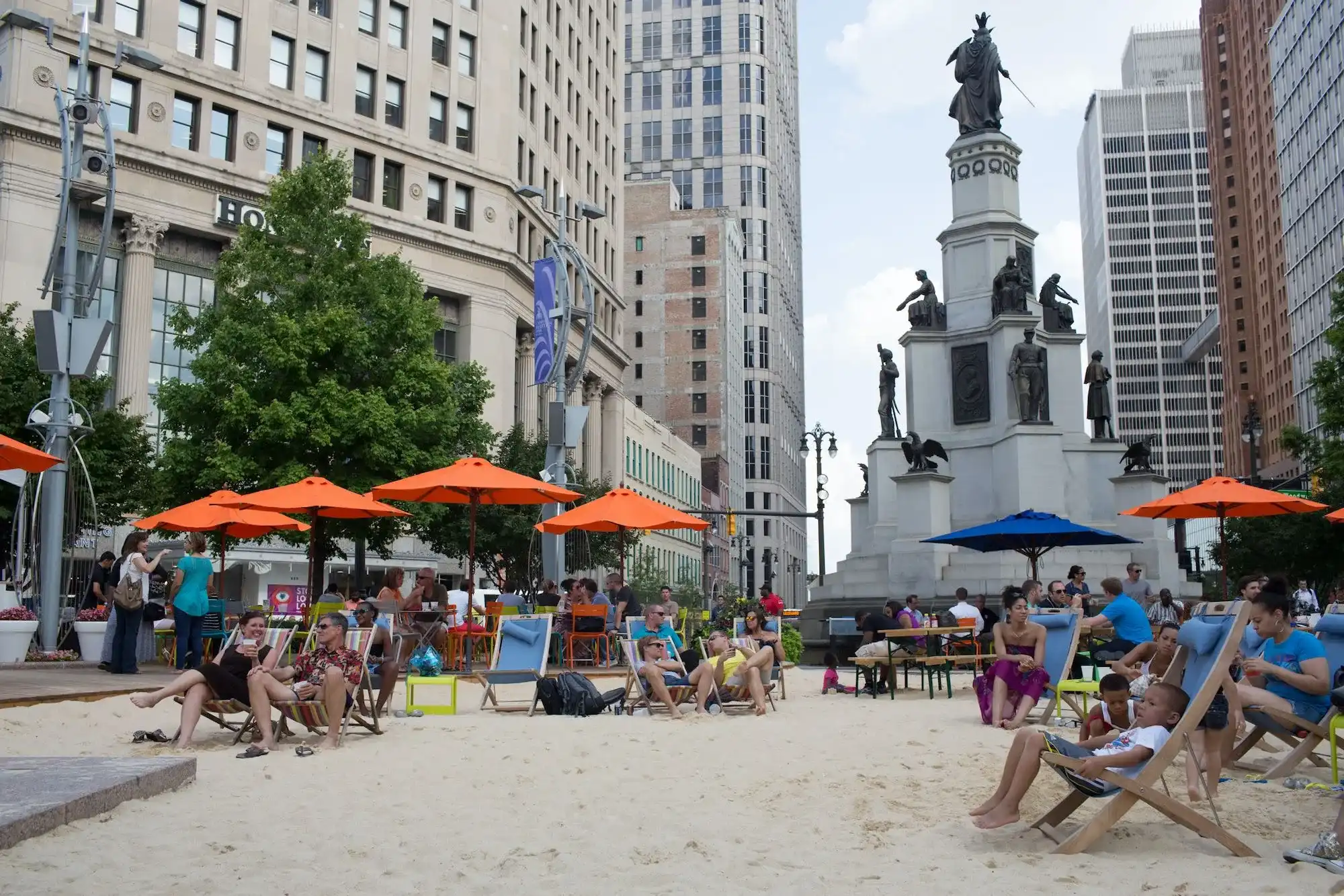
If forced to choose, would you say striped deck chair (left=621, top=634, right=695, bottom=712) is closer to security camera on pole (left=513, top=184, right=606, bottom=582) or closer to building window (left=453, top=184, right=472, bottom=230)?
security camera on pole (left=513, top=184, right=606, bottom=582)

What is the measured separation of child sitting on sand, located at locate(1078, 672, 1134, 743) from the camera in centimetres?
778

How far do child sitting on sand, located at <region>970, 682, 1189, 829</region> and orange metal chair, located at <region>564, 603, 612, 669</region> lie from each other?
1240cm

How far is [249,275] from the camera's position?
28.0m

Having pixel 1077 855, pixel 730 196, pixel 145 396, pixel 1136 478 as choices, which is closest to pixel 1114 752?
pixel 1077 855

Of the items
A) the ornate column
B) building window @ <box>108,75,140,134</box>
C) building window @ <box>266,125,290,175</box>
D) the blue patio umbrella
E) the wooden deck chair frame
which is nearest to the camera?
the wooden deck chair frame

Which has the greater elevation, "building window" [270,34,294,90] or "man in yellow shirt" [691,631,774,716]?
"building window" [270,34,294,90]

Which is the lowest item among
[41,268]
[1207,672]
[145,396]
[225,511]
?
[1207,672]

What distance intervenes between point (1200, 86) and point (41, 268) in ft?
597

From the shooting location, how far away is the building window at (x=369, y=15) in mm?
49750

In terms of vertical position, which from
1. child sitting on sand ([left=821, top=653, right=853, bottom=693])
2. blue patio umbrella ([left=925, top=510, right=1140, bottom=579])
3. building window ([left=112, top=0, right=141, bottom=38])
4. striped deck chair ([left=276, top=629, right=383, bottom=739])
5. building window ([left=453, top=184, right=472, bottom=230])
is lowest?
child sitting on sand ([left=821, top=653, right=853, bottom=693])

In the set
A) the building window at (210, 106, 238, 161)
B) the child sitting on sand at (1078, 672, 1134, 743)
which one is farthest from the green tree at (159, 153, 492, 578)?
the child sitting on sand at (1078, 672, 1134, 743)

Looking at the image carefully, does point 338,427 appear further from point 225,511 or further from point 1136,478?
point 1136,478

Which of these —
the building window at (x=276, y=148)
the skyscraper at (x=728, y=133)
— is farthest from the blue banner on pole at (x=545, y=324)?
the skyscraper at (x=728, y=133)

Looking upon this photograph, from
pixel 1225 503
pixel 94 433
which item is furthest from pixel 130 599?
pixel 94 433
